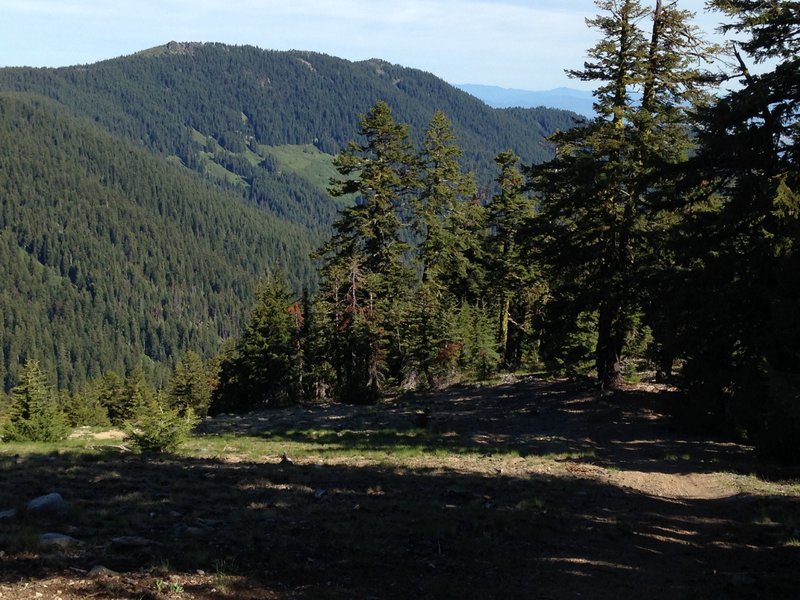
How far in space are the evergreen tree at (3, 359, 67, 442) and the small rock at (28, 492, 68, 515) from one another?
1300 centimetres

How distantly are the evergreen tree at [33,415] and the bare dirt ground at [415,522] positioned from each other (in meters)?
6.49

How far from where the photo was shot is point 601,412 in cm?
2116

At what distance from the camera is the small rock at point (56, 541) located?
25.0 feet

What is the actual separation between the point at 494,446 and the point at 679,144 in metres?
11.5

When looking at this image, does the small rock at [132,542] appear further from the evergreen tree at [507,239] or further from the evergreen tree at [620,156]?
the evergreen tree at [507,239]

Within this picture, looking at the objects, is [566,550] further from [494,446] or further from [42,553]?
[494,446]

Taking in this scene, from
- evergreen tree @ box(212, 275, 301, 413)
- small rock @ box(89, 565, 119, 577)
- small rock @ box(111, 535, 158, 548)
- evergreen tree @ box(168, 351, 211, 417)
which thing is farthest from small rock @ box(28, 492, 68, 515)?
evergreen tree @ box(168, 351, 211, 417)

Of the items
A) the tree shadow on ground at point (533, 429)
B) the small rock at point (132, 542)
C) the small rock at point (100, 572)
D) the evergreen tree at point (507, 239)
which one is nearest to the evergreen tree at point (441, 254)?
the evergreen tree at point (507, 239)

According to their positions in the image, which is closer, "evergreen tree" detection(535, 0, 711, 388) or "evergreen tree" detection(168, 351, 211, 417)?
"evergreen tree" detection(535, 0, 711, 388)

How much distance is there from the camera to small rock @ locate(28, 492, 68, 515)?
9166 mm

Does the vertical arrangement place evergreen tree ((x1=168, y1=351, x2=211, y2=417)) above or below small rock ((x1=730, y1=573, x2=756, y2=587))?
below

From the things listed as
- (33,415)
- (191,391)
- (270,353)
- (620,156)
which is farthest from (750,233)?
(191,391)

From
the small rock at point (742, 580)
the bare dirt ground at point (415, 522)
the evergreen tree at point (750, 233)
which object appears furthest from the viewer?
the evergreen tree at point (750, 233)

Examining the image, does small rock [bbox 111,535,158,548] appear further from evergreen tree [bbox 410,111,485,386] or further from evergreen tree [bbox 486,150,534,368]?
evergreen tree [bbox 486,150,534,368]
